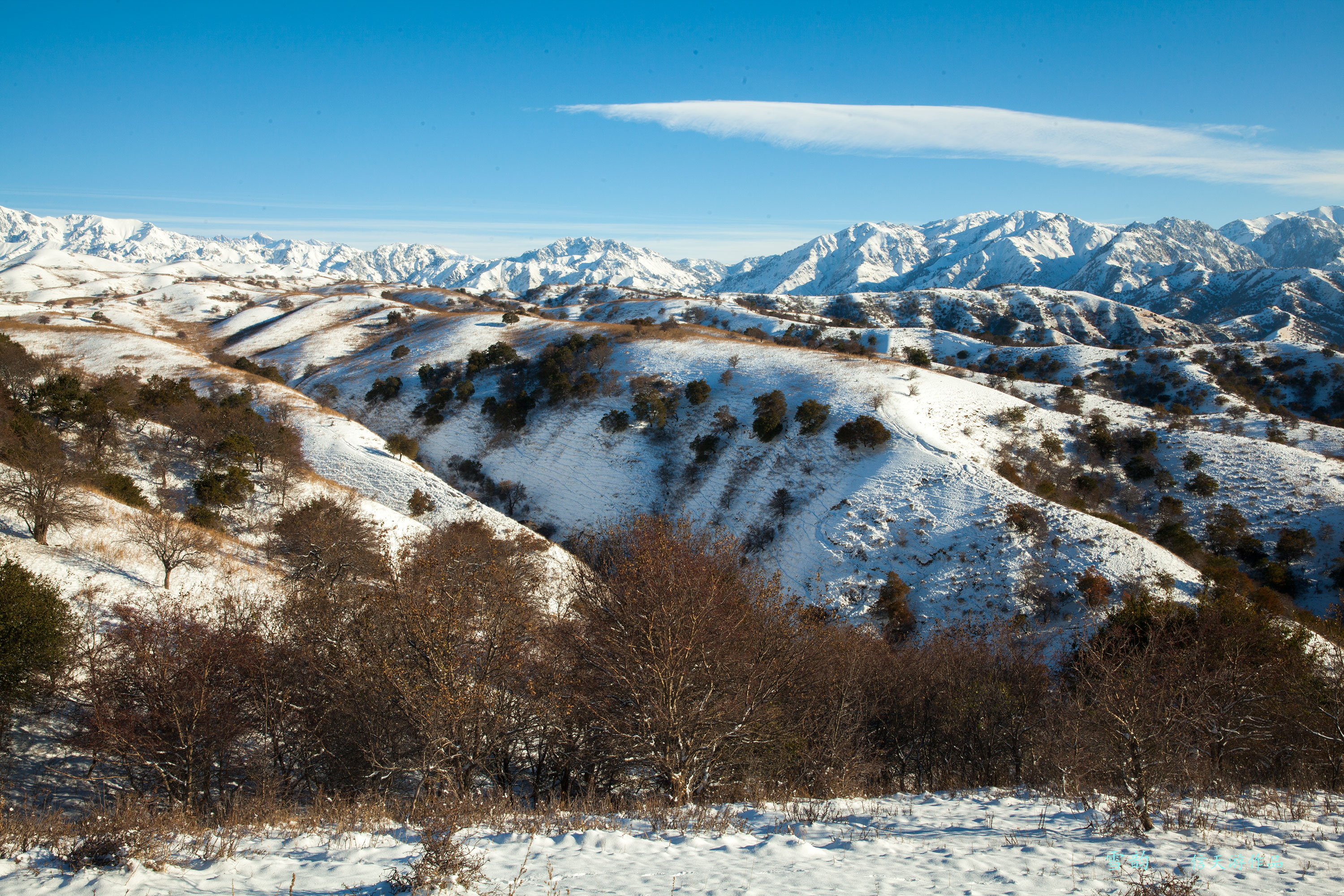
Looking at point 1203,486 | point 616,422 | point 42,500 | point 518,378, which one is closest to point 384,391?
point 518,378

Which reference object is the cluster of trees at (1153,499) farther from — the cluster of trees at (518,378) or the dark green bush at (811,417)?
the cluster of trees at (518,378)

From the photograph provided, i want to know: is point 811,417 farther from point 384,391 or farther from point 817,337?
point 817,337

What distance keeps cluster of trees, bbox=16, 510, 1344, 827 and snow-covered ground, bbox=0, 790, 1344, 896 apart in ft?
3.85

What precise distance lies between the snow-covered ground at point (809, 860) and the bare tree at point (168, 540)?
Answer: 17.0m

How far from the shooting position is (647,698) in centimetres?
→ 1177

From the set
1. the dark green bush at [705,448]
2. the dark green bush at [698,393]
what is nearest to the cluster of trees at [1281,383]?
the dark green bush at [698,393]

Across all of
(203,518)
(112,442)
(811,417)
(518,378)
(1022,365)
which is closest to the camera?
(203,518)

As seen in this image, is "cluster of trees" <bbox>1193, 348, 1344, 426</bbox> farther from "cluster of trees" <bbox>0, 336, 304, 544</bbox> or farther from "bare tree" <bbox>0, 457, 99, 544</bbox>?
"bare tree" <bbox>0, 457, 99, 544</bbox>

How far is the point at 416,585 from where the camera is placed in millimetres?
13898

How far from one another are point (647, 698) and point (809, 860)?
14.7 ft

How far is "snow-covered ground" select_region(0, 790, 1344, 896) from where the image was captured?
22.5ft

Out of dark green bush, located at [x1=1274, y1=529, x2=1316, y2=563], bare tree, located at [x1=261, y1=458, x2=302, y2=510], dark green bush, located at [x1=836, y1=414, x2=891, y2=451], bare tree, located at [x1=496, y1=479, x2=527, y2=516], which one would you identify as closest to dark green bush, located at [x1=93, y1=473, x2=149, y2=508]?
bare tree, located at [x1=261, y1=458, x2=302, y2=510]

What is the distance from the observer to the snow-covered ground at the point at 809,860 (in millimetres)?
6863

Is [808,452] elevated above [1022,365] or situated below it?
below
